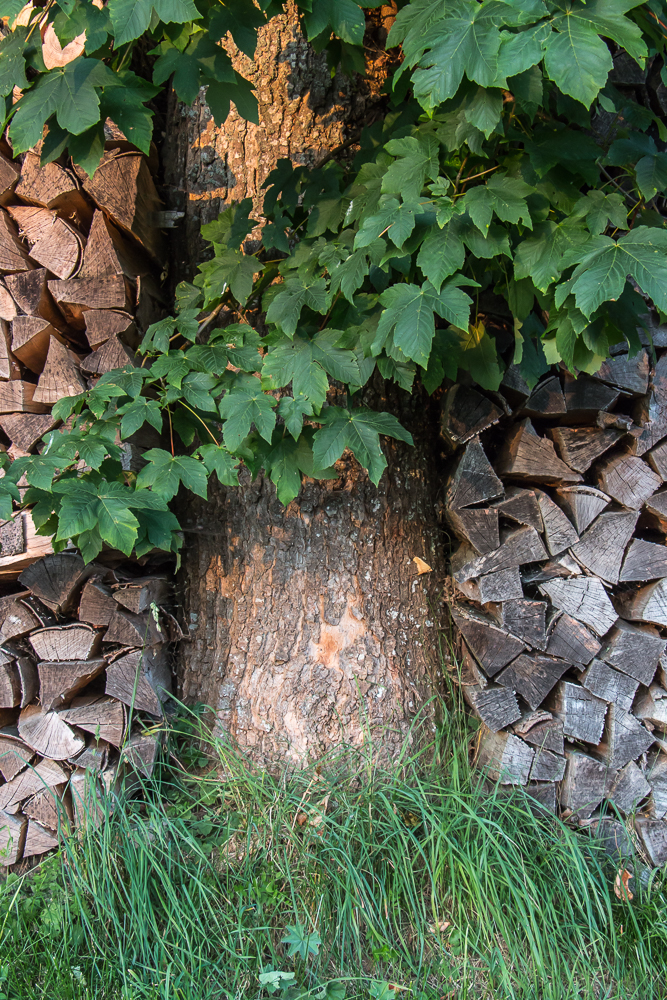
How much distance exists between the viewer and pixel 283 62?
174 centimetres

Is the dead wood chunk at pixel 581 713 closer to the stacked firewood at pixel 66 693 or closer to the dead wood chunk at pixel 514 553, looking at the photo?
the dead wood chunk at pixel 514 553

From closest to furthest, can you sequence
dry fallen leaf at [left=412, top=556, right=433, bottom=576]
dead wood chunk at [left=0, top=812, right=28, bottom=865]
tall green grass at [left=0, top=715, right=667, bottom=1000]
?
tall green grass at [left=0, top=715, right=667, bottom=1000]
dead wood chunk at [left=0, top=812, right=28, bottom=865]
dry fallen leaf at [left=412, top=556, right=433, bottom=576]

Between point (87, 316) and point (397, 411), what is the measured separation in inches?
35.3

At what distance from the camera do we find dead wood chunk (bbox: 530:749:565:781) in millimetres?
1683

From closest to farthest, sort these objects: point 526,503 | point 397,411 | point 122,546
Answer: point 122,546
point 526,503
point 397,411

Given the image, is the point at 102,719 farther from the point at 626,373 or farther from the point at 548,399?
the point at 626,373

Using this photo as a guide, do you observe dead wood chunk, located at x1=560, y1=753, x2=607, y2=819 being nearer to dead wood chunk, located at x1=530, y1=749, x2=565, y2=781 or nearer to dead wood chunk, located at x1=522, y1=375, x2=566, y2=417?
dead wood chunk, located at x1=530, y1=749, x2=565, y2=781

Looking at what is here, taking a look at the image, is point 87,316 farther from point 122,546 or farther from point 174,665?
point 174,665

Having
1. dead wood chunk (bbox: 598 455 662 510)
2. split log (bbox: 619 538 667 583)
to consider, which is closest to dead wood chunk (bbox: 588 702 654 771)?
split log (bbox: 619 538 667 583)

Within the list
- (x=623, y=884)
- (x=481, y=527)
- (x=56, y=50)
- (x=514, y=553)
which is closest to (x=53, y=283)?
(x=56, y=50)

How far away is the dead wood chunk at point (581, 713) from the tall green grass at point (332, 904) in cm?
24

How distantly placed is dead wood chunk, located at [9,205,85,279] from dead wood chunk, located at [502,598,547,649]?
1.51 m

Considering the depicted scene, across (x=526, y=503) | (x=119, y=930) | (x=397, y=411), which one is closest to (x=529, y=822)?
(x=526, y=503)

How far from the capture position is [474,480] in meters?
1.70
